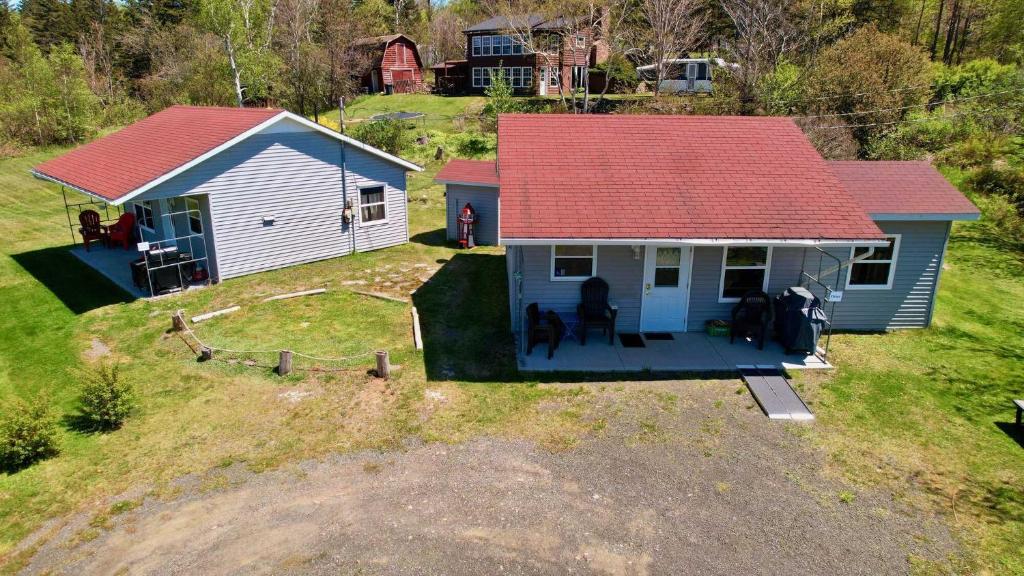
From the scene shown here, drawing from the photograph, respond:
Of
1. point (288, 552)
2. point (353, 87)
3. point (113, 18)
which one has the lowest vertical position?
point (288, 552)

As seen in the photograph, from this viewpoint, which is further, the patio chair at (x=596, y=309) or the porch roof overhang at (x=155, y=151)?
the porch roof overhang at (x=155, y=151)

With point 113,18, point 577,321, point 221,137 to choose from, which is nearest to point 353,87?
point 113,18

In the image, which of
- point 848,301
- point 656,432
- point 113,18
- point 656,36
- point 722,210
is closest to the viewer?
point 656,432

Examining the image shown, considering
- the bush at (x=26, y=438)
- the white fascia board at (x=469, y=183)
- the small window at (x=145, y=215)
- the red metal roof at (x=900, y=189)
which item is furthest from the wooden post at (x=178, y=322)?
the red metal roof at (x=900, y=189)

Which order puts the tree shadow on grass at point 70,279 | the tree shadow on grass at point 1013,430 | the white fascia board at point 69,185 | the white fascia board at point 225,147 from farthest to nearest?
the tree shadow on grass at point 70,279 → the white fascia board at point 69,185 → the white fascia board at point 225,147 → the tree shadow on grass at point 1013,430

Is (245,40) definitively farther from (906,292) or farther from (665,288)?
(906,292)

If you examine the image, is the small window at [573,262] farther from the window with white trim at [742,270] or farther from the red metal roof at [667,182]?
the window with white trim at [742,270]

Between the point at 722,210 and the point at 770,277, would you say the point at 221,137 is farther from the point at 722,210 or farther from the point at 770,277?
the point at 770,277
